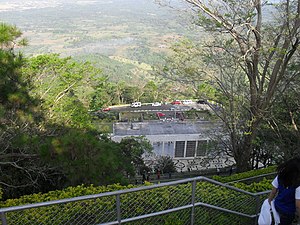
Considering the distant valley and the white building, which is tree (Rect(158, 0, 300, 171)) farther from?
the distant valley

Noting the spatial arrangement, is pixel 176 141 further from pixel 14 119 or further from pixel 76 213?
pixel 76 213

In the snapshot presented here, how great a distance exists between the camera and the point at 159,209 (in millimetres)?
3621

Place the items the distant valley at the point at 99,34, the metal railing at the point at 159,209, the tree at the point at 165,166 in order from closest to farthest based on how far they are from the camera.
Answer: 1. the metal railing at the point at 159,209
2. the tree at the point at 165,166
3. the distant valley at the point at 99,34

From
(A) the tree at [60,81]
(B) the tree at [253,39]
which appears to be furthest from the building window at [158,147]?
(B) the tree at [253,39]

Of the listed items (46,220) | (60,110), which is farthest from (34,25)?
(46,220)

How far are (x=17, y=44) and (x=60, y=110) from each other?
18.7ft

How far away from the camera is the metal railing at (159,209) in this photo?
312 centimetres

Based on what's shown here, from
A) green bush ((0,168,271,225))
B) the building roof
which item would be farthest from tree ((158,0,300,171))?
the building roof

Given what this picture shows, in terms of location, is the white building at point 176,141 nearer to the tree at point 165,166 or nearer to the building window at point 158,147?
the building window at point 158,147

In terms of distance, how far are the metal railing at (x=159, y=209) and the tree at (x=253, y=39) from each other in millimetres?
3882

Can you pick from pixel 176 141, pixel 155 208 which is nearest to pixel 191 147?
pixel 176 141

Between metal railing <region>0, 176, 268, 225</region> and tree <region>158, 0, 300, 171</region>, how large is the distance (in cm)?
388

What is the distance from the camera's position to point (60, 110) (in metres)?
11.7

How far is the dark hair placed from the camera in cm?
261
